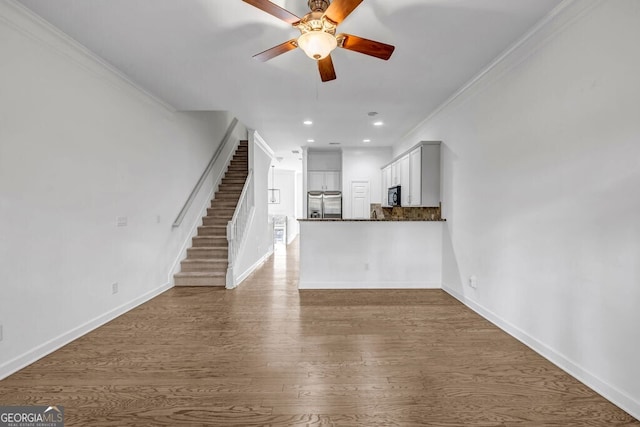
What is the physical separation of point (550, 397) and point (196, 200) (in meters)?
5.47

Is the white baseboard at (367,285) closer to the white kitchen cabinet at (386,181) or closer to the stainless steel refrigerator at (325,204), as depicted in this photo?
the white kitchen cabinet at (386,181)

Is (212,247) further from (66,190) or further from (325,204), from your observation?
(325,204)

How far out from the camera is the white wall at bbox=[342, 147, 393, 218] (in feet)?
23.5

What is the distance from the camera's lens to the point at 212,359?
2.32 m

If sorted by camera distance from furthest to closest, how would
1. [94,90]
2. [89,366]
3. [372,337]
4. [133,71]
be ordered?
[133,71] → [94,90] → [372,337] → [89,366]

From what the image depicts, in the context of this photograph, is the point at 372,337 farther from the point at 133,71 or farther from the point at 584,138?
the point at 133,71

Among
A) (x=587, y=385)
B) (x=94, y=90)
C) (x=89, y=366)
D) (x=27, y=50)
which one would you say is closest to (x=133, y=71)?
(x=94, y=90)

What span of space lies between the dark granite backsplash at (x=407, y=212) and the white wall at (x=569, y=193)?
1.32 metres

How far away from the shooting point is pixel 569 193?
2.10 m

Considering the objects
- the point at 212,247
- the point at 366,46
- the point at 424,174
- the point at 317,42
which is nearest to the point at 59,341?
the point at 212,247

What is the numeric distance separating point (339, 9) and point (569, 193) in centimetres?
220

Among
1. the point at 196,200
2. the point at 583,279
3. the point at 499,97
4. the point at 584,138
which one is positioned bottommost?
the point at 583,279

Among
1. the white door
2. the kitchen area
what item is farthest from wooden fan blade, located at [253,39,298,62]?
the white door

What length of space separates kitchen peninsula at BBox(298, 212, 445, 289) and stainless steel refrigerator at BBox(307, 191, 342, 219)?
9.17 ft
